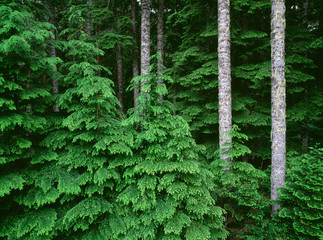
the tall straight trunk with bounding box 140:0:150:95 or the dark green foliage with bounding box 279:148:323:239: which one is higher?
the tall straight trunk with bounding box 140:0:150:95

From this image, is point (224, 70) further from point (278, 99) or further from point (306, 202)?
point (306, 202)

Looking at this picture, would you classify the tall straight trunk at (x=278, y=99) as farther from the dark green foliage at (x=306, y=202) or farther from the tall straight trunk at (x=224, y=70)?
the tall straight trunk at (x=224, y=70)

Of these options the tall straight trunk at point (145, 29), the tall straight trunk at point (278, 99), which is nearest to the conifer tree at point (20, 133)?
the tall straight trunk at point (145, 29)

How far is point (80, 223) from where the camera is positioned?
14.2 feet

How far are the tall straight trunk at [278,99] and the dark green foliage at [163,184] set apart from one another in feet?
9.03

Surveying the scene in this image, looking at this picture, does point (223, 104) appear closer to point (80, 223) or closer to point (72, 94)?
point (72, 94)

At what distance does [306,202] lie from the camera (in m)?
4.45

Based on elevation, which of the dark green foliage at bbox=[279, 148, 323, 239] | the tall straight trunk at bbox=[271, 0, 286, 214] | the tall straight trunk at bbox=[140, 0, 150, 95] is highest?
the tall straight trunk at bbox=[140, 0, 150, 95]

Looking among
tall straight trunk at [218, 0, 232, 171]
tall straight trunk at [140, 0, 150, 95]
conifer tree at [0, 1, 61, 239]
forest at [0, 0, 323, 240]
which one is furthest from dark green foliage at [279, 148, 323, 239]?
tall straight trunk at [140, 0, 150, 95]

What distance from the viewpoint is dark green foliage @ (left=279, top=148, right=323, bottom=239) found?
→ 14.0 feet

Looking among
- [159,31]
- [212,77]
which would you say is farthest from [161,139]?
[159,31]

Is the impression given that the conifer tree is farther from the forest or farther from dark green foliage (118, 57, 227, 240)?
dark green foliage (118, 57, 227, 240)

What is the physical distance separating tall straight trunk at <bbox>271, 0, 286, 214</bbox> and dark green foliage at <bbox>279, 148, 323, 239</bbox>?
83 cm

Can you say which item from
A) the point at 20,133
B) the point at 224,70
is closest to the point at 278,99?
the point at 224,70
